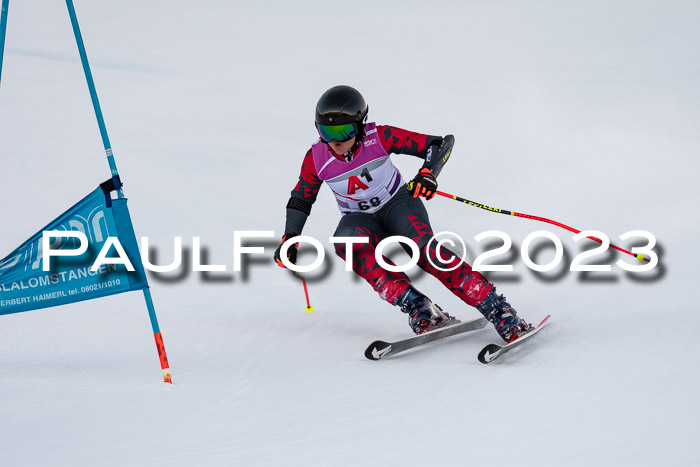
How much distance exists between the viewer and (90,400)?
419 centimetres

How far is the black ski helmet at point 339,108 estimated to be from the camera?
4.69 meters

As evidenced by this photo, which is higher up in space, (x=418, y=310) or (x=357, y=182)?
(x=357, y=182)

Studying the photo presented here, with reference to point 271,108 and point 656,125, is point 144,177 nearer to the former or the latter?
point 271,108

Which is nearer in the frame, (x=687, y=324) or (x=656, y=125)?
(x=687, y=324)

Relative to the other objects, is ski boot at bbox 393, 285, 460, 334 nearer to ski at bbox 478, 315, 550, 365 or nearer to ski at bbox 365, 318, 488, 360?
ski at bbox 365, 318, 488, 360

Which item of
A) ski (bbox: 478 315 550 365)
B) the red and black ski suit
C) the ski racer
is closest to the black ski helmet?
the ski racer

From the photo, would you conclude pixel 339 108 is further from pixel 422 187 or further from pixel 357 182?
pixel 422 187

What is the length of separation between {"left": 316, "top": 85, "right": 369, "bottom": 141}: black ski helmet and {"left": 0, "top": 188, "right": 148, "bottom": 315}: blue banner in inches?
44.8

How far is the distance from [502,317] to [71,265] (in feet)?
Result: 7.59

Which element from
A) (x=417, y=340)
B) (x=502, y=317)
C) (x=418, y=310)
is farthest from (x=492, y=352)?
(x=418, y=310)

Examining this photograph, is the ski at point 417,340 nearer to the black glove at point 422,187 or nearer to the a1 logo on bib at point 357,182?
the black glove at point 422,187

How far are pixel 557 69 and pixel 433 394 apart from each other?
9.35 metres

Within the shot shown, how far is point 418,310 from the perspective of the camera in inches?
199

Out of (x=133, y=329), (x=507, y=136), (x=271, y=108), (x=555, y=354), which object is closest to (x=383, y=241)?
(x=555, y=354)
